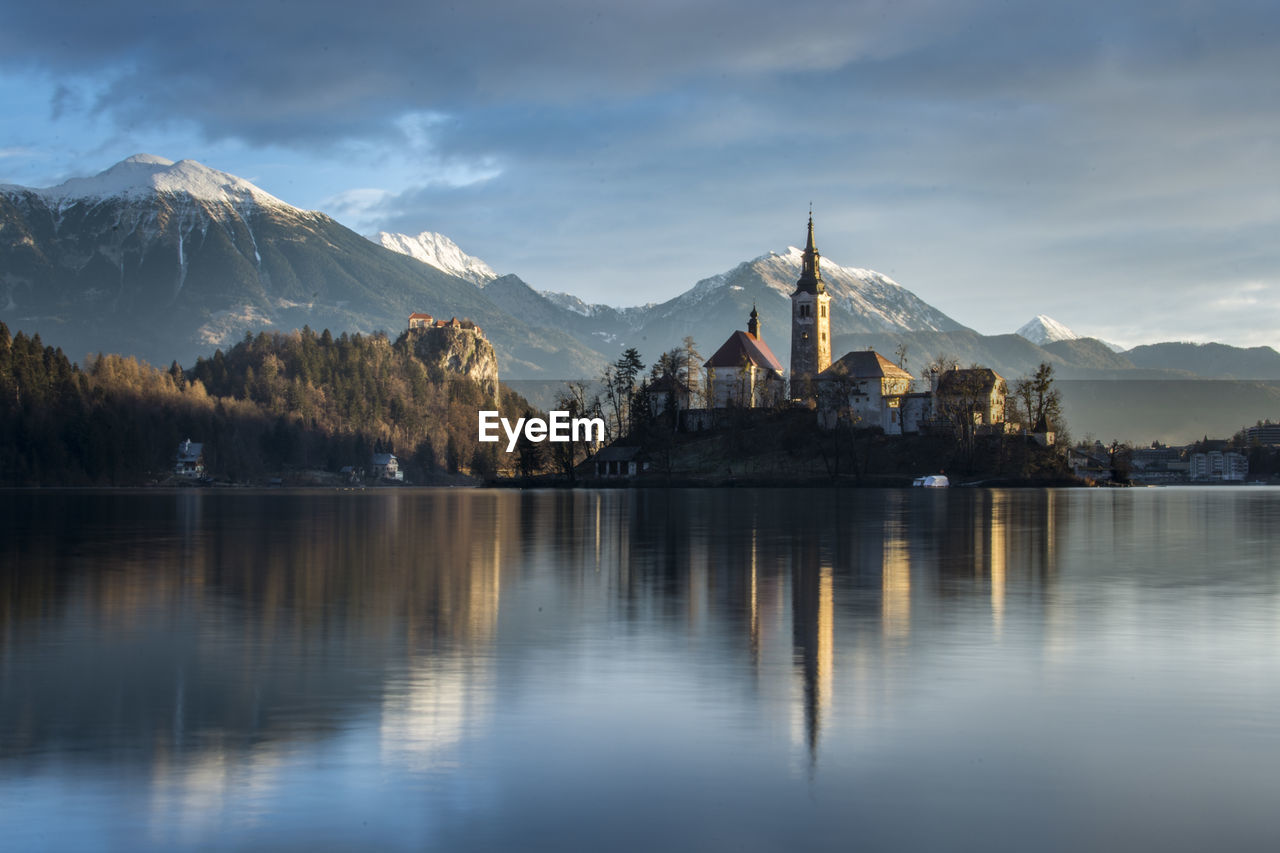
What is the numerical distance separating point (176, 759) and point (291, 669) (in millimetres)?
5121

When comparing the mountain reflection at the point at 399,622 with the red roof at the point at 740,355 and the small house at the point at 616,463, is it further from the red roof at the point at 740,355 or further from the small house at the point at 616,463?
the red roof at the point at 740,355

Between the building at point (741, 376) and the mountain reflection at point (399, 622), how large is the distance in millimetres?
123830

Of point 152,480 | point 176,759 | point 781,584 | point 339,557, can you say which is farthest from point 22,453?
point 176,759

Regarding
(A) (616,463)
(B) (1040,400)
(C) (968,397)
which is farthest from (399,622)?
(A) (616,463)

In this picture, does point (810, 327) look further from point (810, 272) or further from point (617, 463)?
point (617, 463)

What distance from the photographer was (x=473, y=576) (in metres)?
32.1

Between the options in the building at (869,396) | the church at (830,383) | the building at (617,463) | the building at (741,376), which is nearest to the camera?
the church at (830,383)

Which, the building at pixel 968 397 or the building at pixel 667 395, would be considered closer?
the building at pixel 968 397

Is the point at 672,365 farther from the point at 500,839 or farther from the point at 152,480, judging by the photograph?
the point at 500,839

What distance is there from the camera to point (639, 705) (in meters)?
14.9

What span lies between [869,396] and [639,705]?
490 feet

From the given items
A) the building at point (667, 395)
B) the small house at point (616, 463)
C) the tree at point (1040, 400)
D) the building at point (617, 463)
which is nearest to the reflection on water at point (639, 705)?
the tree at point (1040, 400)

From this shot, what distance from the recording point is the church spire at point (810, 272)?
18325 cm

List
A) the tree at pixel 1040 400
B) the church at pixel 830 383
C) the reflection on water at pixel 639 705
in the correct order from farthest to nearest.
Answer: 1. the church at pixel 830 383
2. the tree at pixel 1040 400
3. the reflection on water at pixel 639 705
